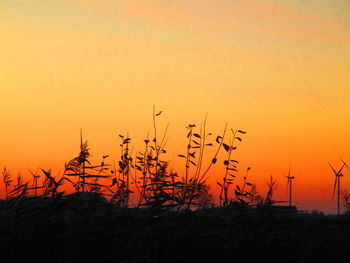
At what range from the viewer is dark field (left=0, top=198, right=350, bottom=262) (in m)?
14.4

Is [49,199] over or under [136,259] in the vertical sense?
over

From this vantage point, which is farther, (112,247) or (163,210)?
(163,210)

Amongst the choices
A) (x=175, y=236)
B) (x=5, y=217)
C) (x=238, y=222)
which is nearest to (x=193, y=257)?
(x=175, y=236)

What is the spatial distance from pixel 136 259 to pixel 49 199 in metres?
2.54

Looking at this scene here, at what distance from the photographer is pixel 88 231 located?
14711mm

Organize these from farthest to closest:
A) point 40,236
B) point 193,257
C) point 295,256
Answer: point 295,256 < point 193,257 < point 40,236

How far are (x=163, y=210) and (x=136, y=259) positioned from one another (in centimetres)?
177

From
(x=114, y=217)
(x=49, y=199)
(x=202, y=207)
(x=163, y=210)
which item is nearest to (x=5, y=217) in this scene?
(x=49, y=199)

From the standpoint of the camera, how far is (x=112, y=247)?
48.0 ft

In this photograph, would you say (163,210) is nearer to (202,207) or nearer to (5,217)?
(202,207)

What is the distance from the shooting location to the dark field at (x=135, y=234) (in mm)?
14363

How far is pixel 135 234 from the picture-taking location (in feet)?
49.1

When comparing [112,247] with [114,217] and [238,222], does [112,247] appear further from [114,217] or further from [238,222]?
[238,222]

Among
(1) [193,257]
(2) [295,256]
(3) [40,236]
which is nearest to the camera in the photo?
(3) [40,236]
